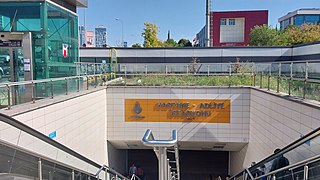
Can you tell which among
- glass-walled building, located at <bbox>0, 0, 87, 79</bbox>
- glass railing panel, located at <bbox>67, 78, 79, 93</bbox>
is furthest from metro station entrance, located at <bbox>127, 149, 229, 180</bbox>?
glass-walled building, located at <bbox>0, 0, 87, 79</bbox>

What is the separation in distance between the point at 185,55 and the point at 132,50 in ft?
14.4

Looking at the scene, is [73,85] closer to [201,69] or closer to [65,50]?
[65,50]

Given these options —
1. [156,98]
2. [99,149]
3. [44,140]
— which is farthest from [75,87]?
[44,140]

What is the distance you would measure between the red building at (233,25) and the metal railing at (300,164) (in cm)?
3623

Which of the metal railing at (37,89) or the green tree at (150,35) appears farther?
the green tree at (150,35)

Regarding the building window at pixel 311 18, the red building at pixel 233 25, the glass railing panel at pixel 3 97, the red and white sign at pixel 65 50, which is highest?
the building window at pixel 311 18

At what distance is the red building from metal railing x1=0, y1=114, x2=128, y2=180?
123 ft

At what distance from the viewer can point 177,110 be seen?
1164 cm


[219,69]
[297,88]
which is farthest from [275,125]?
[219,69]

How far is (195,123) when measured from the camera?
458 inches

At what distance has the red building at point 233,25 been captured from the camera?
38.8 m

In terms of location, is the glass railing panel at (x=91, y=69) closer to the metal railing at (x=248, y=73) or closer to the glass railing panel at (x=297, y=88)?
the metal railing at (x=248, y=73)

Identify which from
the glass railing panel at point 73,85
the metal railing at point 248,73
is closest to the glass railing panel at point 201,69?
the metal railing at point 248,73

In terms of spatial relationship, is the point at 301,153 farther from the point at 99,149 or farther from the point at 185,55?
the point at 185,55
